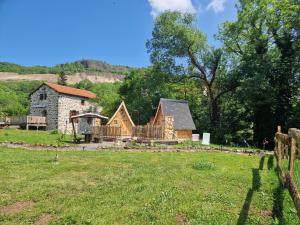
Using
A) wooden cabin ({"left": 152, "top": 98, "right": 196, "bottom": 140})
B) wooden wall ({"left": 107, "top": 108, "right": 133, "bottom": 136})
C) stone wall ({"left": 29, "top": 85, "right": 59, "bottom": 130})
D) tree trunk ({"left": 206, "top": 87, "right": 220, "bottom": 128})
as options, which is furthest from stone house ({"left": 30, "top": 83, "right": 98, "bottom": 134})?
tree trunk ({"left": 206, "top": 87, "right": 220, "bottom": 128})

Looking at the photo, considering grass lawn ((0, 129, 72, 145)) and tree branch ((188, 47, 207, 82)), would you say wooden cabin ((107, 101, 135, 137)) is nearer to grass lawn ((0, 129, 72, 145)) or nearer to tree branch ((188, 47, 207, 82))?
grass lawn ((0, 129, 72, 145))

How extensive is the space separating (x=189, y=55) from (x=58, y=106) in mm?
21264

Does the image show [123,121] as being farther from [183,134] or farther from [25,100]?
[25,100]

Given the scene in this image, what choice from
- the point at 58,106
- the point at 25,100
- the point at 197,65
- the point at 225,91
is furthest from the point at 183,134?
the point at 25,100

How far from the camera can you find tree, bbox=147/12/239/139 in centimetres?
3856

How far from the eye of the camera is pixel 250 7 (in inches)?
1339

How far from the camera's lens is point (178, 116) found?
31484 mm

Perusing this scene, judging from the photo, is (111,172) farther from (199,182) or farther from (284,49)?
(284,49)

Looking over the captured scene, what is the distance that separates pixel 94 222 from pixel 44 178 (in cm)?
442

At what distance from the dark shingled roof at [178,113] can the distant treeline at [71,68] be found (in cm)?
9682

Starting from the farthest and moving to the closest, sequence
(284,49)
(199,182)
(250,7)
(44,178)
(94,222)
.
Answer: (250,7) → (284,49) → (44,178) → (199,182) → (94,222)

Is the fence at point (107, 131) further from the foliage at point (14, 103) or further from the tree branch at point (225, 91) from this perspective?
the foliage at point (14, 103)

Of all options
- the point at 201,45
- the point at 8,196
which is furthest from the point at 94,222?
the point at 201,45

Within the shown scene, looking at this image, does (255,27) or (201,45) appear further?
(201,45)
